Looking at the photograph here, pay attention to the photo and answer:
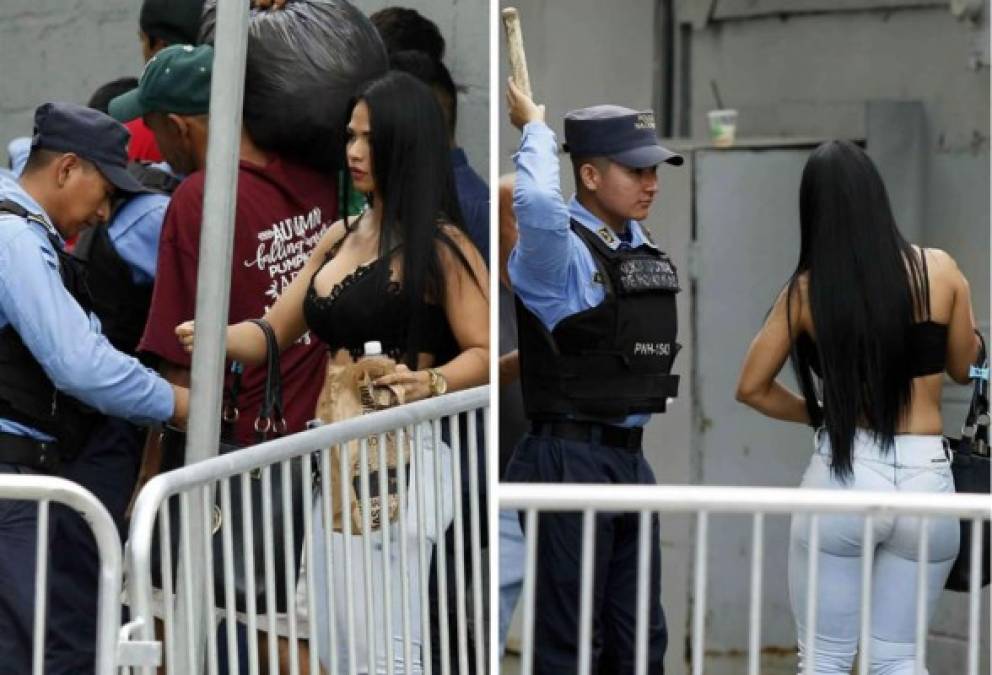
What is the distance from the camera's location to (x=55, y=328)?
14.5 feet

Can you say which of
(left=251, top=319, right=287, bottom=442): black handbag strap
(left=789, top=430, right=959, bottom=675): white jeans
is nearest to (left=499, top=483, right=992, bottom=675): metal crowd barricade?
(left=789, top=430, right=959, bottom=675): white jeans

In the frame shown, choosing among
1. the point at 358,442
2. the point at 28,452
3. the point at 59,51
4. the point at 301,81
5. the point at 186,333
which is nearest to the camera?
the point at 358,442

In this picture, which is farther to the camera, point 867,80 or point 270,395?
point 867,80

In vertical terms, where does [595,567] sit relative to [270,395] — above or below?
below

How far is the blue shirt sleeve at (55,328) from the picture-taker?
442 cm

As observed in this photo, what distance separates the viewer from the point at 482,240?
16.1ft

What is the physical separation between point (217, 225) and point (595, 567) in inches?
52.0

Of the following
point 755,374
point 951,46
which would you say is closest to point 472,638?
point 755,374

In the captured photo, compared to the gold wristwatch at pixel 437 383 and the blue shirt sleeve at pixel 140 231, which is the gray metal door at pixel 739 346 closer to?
the gold wristwatch at pixel 437 383

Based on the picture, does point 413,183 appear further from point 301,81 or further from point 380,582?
point 380,582

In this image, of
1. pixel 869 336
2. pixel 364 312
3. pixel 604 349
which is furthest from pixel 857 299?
Result: pixel 364 312

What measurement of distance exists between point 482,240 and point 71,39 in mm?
1909

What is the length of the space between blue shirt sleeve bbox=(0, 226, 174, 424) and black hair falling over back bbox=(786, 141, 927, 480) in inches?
65.9

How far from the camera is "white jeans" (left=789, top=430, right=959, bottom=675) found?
4289mm
